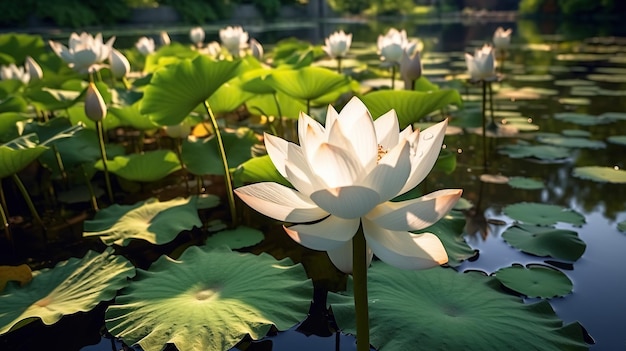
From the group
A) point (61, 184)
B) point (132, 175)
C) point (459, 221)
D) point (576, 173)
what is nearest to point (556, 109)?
point (576, 173)

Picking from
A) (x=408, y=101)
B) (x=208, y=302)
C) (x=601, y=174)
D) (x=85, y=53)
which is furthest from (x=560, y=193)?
(x=85, y=53)

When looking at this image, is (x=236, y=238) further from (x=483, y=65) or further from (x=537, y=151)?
(x=537, y=151)

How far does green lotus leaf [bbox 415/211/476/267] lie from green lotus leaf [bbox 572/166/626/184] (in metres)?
1.07

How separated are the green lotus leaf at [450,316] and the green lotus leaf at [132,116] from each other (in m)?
1.50

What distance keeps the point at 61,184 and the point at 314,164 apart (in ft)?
7.06

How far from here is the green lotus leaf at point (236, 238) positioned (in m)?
1.69

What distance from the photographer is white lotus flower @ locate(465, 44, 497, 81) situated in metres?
2.63

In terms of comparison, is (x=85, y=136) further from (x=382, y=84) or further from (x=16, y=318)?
(x=382, y=84)

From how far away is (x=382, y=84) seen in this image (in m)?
3.71

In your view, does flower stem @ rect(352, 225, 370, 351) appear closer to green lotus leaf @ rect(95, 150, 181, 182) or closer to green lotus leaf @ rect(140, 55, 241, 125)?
green lotus leaf @ rect(140, 55, 241, 125)

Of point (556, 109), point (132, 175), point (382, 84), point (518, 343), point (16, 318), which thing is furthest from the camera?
point (556, 109)

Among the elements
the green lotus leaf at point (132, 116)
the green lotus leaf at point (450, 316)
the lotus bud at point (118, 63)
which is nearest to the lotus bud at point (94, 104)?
the green lotus leaf at point (132, 116)

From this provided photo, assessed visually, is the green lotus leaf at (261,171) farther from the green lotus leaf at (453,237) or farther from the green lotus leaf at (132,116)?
the green lotus leaf at (132,116)

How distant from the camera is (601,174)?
2.38 metres
